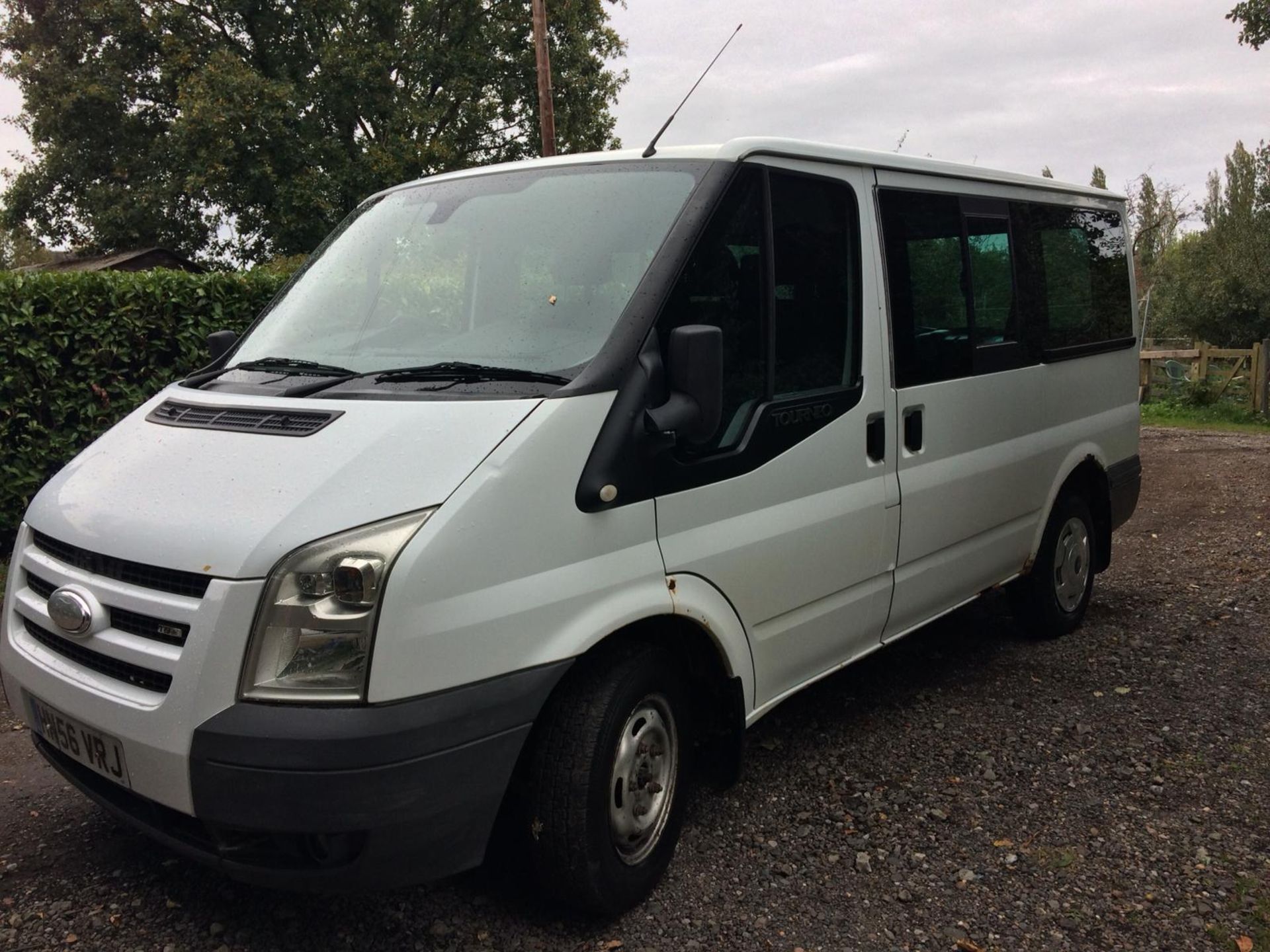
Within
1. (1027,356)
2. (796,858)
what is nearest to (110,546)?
(796,858)

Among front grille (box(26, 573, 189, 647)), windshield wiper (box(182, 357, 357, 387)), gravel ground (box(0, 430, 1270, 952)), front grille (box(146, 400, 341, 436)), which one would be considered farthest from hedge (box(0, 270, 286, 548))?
front grille (box(26, 573, 189, 647))

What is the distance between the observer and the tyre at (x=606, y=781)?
269cm

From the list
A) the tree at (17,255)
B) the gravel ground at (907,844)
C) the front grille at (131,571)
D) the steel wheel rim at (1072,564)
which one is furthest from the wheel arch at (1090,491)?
the tree at (17,255)

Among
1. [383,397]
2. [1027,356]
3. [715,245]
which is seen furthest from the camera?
[1027,356]

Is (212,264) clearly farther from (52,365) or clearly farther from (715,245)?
(715,245)

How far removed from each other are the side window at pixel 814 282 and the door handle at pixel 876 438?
0.19 meters

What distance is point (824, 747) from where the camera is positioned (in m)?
4.15

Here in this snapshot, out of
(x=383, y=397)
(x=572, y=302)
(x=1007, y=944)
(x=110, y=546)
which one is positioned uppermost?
(x=572, y=302)

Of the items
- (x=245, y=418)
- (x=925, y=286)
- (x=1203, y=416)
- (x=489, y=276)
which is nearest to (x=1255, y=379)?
(x=1203, y=416)

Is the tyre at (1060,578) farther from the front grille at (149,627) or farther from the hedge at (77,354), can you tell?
the hedge at (77,354)

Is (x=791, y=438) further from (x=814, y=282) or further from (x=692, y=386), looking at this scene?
(x=692, y=386)

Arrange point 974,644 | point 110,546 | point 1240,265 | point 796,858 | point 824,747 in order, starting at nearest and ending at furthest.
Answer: point 110,546
point 796,858
point 824,747
point 974,644
point 1240,265

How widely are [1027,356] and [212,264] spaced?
A: 2449 cm

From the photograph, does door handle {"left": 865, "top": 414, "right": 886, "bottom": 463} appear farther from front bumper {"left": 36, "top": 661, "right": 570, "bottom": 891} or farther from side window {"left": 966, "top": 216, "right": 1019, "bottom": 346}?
front bumper {"left": 36, "top": 661, "right": 570, "bottom": 891}
